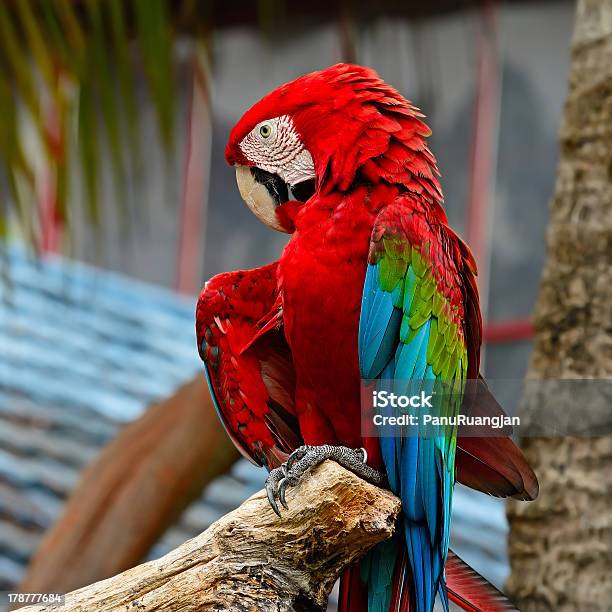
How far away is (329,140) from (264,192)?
0.10m

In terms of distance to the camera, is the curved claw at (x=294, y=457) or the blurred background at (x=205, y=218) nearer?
the curved claw at (x=294, y=457)

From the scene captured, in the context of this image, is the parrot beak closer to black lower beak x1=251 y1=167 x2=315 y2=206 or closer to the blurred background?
black lower beak x1=251 y1=167 x2=315 y2=206

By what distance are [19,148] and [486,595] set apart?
1.15 m

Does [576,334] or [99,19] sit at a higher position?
[99,19]

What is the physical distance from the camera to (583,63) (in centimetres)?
165

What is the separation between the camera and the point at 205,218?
3.62 metres

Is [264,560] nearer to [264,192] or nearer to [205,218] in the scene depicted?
[264,192]

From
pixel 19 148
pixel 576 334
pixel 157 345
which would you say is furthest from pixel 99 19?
pixel 157 345

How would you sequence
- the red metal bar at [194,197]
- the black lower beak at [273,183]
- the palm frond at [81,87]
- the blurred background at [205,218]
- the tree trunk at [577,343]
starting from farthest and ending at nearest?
the red metal bar at [194,197]
the blurred background at [205,218]
the palm frond at [81,87]
the tree trunk at [577,343]
the black lower beak at [273,183]

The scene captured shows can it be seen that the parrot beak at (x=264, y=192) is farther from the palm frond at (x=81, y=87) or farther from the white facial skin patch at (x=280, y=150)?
the palm frond at (x=81, y=87)

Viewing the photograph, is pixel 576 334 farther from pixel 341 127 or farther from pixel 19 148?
pixel 19 148

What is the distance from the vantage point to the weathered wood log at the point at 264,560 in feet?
3.18

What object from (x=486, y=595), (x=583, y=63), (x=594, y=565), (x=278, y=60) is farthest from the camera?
(x=278, y=60)

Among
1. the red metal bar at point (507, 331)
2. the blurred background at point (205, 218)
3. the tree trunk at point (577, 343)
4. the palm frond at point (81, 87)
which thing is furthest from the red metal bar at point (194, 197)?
the tree trunk at point (577, 343)
